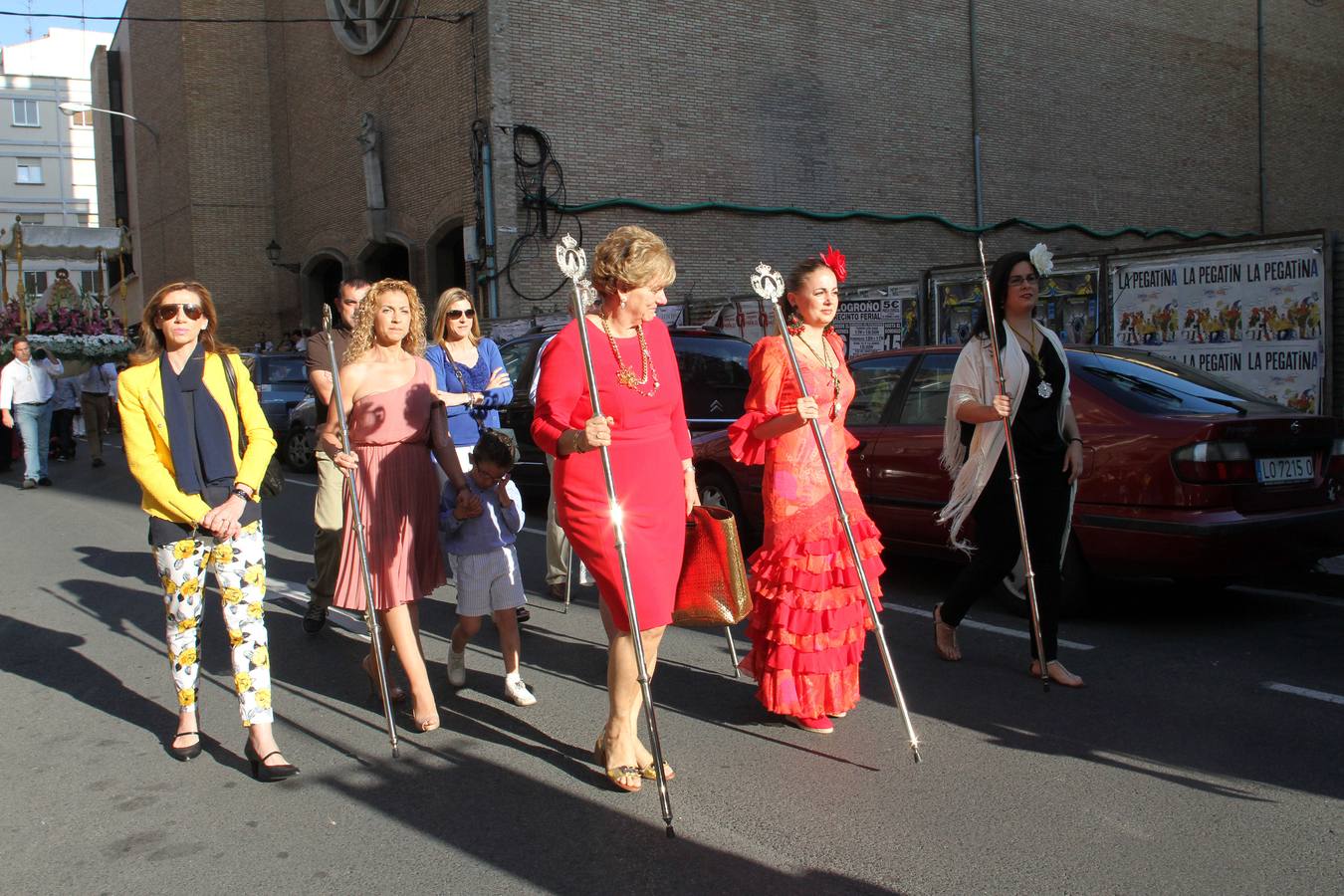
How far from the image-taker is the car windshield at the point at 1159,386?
20.8 feet

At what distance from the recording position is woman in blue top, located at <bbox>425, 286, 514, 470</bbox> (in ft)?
20.1

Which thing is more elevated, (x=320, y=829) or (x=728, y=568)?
(x=728, y=568)

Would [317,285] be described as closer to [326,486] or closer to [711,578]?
[326,486]

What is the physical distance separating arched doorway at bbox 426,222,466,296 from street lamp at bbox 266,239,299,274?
345 inches

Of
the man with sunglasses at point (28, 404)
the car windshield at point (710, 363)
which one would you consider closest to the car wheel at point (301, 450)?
the man with sunglasses at point (28, 404)

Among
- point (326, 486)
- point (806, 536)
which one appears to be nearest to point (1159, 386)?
point (806, 536)

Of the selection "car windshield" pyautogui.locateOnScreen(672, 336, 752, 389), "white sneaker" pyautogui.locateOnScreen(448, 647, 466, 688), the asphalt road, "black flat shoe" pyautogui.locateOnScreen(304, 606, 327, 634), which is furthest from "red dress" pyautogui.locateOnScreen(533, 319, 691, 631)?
"car windshield" pyautogui.locateOnScreen(672, 336, 752, 389)

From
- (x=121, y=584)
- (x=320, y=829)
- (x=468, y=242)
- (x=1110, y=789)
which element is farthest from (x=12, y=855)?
(x=468, y=242)

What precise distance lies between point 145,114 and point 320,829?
39355 mm

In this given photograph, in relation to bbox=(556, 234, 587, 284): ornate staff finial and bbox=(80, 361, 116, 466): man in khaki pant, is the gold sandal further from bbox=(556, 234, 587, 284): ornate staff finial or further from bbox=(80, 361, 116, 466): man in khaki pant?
bbox=(80, 361, 116, 466): man in khaki pant

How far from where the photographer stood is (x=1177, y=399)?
6422 mm

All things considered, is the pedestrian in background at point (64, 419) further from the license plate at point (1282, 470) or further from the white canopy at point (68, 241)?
the license plate at point (1282, 470)

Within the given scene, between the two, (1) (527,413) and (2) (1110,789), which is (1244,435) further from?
(1) (527,413)

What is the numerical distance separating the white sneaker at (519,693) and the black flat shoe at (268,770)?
3.60ft
